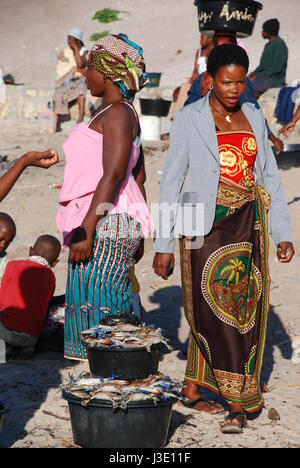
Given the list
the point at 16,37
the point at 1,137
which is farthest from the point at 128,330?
the point at 16,37

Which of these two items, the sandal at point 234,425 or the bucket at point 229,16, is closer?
the sandal at point 234,425

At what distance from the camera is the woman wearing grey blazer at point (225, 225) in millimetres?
4809

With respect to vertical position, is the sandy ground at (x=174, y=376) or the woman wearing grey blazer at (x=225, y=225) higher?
the woman wearing grey blazer at (x=225, y=225)

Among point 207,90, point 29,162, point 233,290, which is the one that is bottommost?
point 233,290

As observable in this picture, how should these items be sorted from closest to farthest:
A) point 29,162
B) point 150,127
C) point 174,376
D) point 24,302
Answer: point 29,162 → point 174,376 → point 24,302 → point 150,127

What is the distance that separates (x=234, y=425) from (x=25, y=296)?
2090 mm

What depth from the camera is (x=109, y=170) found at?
190 inches

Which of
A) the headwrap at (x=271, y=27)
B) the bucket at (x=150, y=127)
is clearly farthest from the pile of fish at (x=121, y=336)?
the headwrap at (x=271, y=27)

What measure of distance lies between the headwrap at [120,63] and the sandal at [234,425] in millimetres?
1943

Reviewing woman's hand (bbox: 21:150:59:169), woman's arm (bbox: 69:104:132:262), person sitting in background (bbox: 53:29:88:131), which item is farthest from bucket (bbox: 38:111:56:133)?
woman's hand (bbox: 21:150:59:169)

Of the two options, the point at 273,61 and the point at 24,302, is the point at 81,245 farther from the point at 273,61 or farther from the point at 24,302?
Result: the point at 273,61

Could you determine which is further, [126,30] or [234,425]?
[126,30]

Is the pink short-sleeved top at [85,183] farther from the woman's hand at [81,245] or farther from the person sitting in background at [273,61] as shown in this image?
the person sitting in background at [273,61]

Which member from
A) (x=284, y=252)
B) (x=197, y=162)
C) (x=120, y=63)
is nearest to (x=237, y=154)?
(x=197, y=162)
